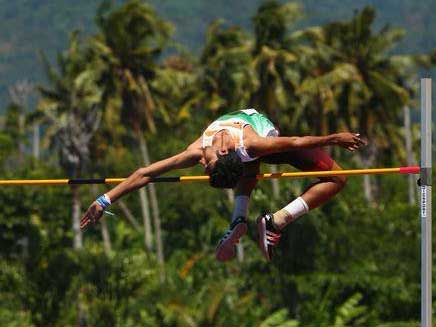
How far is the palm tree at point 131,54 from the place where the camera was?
54.5 m

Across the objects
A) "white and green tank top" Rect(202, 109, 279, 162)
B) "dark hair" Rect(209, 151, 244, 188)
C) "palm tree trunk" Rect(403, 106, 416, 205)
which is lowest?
"dark hair" Rect(209, 151, 244, 188)

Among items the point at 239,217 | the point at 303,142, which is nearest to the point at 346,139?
the point at 303,142

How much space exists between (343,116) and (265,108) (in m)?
4.23

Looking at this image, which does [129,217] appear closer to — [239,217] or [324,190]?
[239,217]

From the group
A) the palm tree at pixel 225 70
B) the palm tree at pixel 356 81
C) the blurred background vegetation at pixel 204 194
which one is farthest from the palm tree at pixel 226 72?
the palm tree at pixel 356 81

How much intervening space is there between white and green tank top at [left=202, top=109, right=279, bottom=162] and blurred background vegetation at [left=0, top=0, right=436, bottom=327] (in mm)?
25976

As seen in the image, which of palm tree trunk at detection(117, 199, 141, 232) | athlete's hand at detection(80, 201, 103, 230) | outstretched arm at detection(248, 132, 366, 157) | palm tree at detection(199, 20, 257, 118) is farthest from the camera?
palm tree trunk at detection(117, 199, 141, 232)

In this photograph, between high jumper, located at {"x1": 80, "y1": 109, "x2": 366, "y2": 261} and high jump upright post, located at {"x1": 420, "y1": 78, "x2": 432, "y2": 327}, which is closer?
Result: high jump upright post, located at {"x1": 420, "y1": 78, "x2": 432, "y2": 327}

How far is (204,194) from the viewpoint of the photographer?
6506 centimetres

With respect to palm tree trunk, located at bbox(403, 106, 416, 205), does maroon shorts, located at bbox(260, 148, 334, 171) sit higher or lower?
lower

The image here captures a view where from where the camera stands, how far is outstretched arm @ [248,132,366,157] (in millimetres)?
10617

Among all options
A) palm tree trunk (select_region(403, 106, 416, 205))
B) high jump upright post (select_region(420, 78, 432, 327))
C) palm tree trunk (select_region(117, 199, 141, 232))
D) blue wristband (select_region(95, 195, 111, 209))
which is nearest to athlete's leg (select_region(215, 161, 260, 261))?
blue wristband (select_region(95, 195, 111, 209))

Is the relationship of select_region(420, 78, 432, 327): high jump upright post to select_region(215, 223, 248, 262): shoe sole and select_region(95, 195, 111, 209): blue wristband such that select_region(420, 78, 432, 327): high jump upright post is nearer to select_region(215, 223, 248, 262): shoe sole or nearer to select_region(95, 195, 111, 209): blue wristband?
select_region(215, 223, 248, 262): shoe sole

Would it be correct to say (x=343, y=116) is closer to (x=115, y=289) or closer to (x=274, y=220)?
(x=115, y=289)
